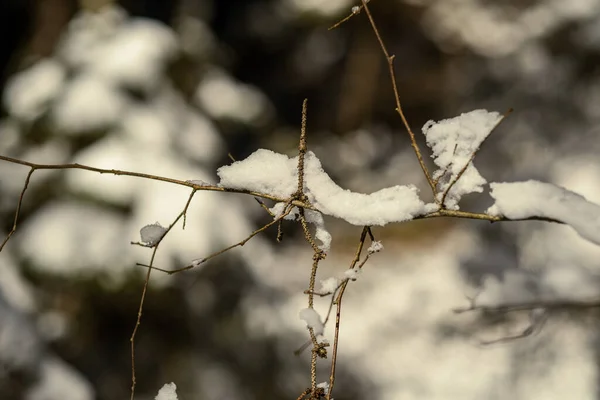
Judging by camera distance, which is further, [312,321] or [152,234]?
[152,234]

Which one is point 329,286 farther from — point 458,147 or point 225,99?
point 225,99

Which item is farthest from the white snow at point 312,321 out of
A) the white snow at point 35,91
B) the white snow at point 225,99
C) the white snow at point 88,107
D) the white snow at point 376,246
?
the white snow at point 225,99

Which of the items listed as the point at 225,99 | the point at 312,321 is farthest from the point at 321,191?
the point at 225,99

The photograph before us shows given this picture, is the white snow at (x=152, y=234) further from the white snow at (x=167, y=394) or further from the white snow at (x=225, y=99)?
the white snow at (x=225, y=99)

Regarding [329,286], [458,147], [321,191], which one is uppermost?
[458,147]

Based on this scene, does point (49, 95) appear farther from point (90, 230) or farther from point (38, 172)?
point (90, 230)

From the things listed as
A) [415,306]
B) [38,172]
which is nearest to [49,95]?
[38,172]

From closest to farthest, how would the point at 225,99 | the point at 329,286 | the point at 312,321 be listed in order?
the point at 312,321
the point at 329,286
the point at 225,99
